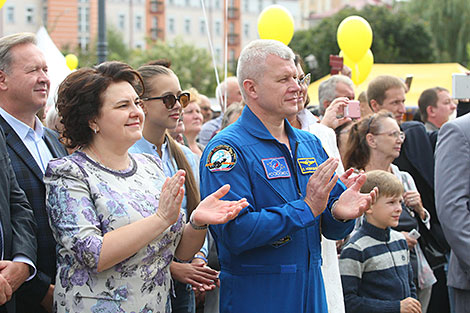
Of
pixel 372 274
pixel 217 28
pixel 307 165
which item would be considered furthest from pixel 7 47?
pixel 217 28

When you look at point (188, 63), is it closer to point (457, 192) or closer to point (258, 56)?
point (457, 192)

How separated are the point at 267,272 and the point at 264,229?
273 millimetres

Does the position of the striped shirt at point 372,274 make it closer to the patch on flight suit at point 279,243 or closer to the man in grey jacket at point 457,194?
the man in grey jacket at point 457,194

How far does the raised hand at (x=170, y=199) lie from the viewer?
282 cm

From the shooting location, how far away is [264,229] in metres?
2.95

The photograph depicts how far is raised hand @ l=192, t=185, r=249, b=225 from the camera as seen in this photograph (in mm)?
2785

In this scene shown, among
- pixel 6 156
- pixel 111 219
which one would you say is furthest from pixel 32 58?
pixel 111 219

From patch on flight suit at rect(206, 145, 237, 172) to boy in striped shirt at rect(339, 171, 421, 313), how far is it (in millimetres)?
1522

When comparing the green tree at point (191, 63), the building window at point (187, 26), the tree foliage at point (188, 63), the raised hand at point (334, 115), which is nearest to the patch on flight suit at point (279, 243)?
the raised hand at point (334, 115)

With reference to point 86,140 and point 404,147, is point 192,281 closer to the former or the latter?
point 86,140

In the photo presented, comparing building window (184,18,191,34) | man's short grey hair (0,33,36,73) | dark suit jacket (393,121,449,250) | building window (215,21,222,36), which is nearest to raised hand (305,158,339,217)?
man's short grey hair (0,33,36,73)

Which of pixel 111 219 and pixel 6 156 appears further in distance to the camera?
pixel 6 156

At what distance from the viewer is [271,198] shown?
3.12 metres

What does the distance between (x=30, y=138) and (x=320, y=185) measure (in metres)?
1.62
